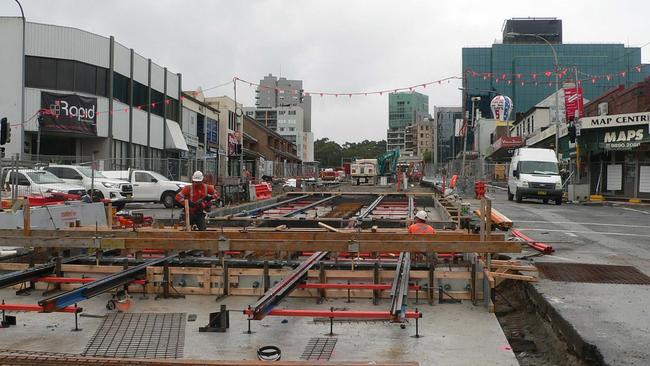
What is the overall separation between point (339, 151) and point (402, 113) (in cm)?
2842

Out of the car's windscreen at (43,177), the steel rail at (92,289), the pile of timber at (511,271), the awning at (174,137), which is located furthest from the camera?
the awning at (174,137)

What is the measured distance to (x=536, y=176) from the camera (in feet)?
85.9

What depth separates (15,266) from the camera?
8.17 m

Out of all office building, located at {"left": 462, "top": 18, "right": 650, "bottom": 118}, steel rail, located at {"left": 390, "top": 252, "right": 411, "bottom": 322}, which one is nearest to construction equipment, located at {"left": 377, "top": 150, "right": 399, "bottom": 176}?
office building, located at {"left": 462, "top": 18, "right": 650, "bottom": 118}

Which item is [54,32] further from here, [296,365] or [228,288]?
[296,365]

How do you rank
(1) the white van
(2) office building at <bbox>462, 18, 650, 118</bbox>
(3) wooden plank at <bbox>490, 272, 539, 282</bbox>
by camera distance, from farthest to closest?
1. (2) office building at <bbox>462, 18, 650, 118</bbox>
2. (1) the white van
3. (3) wooden plank at <bbox>490, 272, 539, 282</bbox>

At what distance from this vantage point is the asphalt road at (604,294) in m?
5.20

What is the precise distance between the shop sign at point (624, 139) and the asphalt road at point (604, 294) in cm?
1247

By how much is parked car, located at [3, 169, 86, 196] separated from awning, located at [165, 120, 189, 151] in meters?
25.1

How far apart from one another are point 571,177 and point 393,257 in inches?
986

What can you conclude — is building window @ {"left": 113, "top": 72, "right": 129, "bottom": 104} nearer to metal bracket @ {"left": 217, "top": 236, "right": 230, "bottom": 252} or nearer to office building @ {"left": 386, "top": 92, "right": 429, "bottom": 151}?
metal bracket @ {"left": 217, "top": 236, "right": 230, "bottom": 252}

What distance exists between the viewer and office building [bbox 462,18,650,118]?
61.8m

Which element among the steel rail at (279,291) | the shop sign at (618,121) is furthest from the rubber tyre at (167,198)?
the shop sign at (618,121)

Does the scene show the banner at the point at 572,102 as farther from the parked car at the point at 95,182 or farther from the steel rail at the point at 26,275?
the steel rail at the point at 26,275
